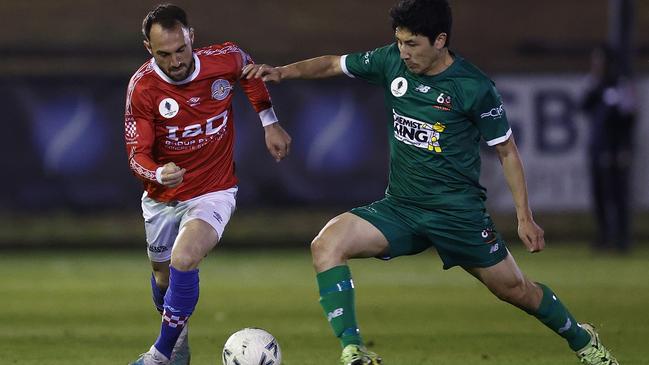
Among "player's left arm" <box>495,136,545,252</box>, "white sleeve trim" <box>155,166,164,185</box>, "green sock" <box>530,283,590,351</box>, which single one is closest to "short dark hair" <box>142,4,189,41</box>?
"white sleeve trim" <box>155,166,164,185</box>

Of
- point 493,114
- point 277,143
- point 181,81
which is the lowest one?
point 277,143

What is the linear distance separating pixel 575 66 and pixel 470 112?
12.9m

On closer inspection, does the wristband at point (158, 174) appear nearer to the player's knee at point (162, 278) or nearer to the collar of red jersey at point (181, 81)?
the collar of red jersey at point (181, 81)

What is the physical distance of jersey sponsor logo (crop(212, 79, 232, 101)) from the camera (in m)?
7.54

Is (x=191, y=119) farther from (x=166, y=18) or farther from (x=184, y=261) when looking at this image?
(x=184, y=261)

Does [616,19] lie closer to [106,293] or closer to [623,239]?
[623,239]

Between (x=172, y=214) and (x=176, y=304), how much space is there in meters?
0.73

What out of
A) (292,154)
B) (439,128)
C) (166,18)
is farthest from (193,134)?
(292,154)

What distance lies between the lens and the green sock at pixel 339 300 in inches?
264

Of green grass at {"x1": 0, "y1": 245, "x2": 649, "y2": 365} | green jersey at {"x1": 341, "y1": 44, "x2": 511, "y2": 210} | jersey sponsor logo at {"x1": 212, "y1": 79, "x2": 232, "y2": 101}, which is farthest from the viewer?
green grass at {"x1": 0, "y1": 245, "x2": 649, "y2": 365}

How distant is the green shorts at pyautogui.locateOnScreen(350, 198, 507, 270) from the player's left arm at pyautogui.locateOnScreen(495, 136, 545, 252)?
233 mm

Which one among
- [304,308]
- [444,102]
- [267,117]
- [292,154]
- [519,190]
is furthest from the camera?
[292,154]

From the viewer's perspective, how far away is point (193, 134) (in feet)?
24.6

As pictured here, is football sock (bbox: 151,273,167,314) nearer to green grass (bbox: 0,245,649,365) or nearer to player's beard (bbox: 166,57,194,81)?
green grass (bbox: 0,245,649,365)
